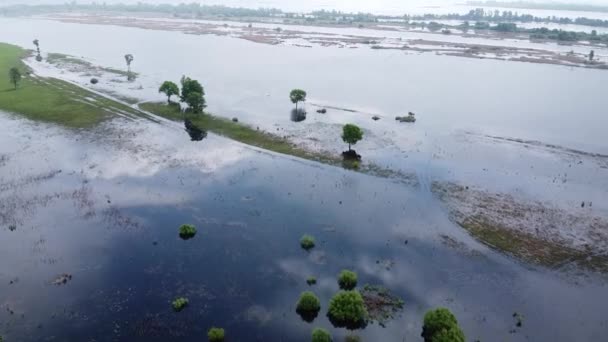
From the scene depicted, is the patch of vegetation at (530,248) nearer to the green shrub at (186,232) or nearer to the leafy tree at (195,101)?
the green shrub at (186,232)

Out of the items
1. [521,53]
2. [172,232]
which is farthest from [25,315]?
[521,53]

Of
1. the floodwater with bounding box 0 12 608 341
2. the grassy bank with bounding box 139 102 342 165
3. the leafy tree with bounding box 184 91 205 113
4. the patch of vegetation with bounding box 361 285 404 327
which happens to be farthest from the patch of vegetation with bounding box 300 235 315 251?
the leafy tree with bounding box 184 91 205 113

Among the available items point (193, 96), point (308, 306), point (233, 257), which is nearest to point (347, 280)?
point (308, 306)

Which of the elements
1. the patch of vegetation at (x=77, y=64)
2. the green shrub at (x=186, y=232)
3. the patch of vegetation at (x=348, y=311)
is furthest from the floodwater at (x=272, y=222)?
the patch of vegetation at (x=77, y=64)

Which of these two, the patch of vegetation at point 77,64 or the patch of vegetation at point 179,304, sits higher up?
the patch of vegetation at point 77,64

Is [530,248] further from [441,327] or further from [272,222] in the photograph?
[272,222]

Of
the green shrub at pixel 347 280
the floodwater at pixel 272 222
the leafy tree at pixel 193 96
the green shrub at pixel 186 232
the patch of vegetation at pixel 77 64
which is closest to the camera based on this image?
the floodwater at pixel 272 222
